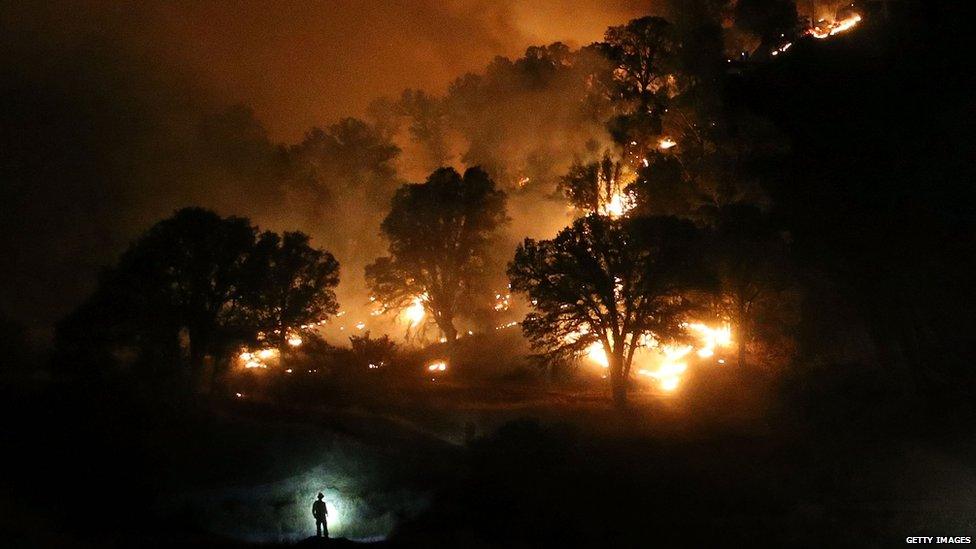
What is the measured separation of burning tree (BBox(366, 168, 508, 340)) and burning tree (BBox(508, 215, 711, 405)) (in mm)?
16062

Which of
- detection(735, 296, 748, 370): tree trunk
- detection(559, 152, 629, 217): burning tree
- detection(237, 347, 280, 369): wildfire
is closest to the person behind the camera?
detection(237, 347, 280, 369): wildfire

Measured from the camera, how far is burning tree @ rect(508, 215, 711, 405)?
3331 cm

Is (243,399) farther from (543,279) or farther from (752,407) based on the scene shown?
(752,407)

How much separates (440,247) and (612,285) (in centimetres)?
1895

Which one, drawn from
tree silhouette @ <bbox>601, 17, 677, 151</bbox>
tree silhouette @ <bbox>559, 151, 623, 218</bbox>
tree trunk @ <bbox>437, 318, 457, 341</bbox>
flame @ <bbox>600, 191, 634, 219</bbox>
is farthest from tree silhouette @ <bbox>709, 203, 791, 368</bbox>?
tree trunk @ <bbox>437, 318, 457, 341</bbox>

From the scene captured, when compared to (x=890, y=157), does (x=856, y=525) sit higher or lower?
lower

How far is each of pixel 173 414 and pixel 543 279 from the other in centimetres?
1596

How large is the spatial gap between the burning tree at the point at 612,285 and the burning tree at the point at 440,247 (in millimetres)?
16062

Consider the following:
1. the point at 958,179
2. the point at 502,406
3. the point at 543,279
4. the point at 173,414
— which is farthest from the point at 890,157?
the point at 173,414

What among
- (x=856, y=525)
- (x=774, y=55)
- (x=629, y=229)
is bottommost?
(x=856, y=525)

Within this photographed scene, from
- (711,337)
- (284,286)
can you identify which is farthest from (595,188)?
(284,286)

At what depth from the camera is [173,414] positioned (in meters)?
28.6

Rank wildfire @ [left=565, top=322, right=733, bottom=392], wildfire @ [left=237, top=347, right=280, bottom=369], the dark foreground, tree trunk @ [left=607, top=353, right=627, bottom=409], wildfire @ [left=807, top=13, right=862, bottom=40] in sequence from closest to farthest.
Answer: the dark foreground < tree trunk @ [left=607, top=353, right=627, bottom=409] < wildfire @ [left=237, top=347, right=280, bottom=369] < wildfire @ [left=565, top=322, right=733, bottom=392] < wildfire @ [left=807, top=13, right=862, bottom=40]

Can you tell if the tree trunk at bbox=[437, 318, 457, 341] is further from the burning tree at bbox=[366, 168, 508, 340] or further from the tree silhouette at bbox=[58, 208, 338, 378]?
the tree silhouette at bbox=[58, 208, 338, 378]
